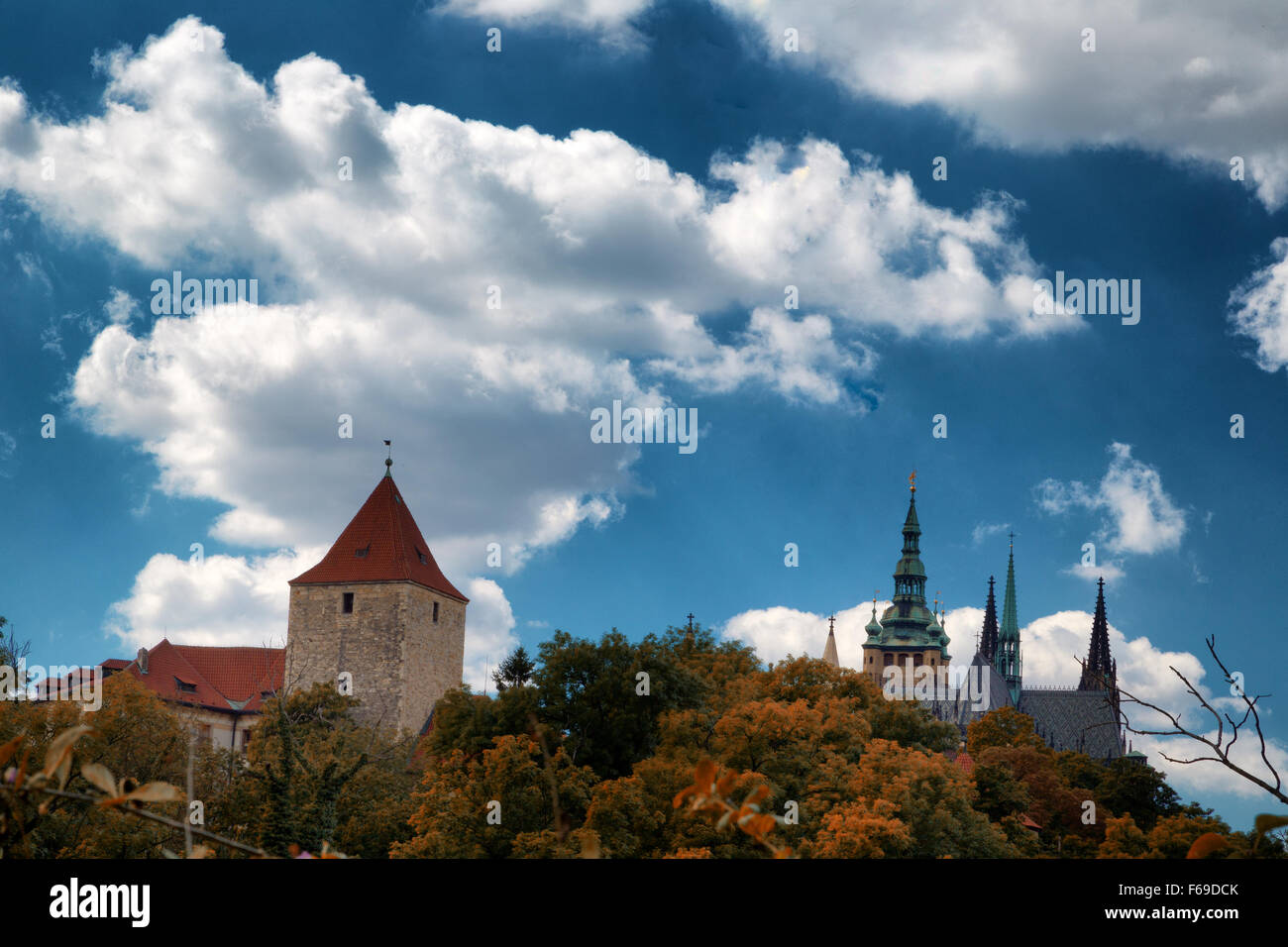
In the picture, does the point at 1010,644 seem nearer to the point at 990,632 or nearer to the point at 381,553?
the point at 990,632

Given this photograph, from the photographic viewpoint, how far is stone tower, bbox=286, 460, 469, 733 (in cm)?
5819

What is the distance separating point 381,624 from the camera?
5981cm

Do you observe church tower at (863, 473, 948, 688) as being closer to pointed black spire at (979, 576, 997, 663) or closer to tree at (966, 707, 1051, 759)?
pointed black spire at (979, 576, 997, 663)

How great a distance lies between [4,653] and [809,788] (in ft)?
89.0

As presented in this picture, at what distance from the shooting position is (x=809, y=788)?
29281 millimetres

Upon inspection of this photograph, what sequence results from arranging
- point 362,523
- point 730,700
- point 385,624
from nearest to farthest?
1. point 730,700
2. point 385,624
3. point 362,523

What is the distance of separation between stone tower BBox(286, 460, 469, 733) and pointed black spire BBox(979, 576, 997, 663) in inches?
3674

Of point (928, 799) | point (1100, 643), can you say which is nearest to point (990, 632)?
point (1100, 643)


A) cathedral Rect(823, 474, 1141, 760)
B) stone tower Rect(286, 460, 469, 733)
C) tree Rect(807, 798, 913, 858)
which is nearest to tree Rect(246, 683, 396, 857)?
stone tower Rect(286, 460, 469, 733)

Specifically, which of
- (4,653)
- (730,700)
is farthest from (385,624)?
(730,700)

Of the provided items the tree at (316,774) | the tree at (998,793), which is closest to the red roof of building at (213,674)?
the tree at (316,774)

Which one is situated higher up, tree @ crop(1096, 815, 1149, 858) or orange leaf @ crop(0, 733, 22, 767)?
orange leaf @ crop(0, 733, 22, 767)
